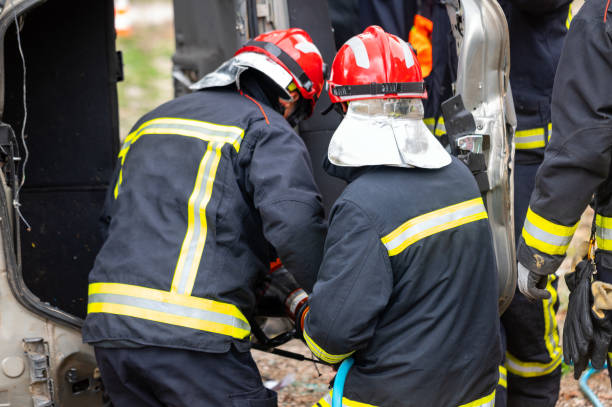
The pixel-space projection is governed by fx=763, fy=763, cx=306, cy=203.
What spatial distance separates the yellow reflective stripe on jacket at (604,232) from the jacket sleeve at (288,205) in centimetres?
92

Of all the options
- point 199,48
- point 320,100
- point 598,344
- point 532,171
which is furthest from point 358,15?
point 598,344

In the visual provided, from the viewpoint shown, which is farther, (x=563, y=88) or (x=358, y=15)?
(x=358, y=15)

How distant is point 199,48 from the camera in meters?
4.67

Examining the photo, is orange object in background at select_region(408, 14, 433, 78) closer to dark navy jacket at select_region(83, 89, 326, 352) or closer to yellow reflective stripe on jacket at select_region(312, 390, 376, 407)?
dark navy jacket at select_region(83, 89, 326, 352)

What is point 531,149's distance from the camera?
3359mm

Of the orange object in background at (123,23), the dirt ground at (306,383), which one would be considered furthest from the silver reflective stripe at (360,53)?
the orange object in background at (123,23)

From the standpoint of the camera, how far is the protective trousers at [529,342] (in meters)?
3.26

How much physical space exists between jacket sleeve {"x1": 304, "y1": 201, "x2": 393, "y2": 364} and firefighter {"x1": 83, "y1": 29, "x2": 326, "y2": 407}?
1.18 feet

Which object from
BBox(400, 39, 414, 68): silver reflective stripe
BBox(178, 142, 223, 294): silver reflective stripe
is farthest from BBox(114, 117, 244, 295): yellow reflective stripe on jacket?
BBox(400, 39, 414, 68): silver reflective stripe

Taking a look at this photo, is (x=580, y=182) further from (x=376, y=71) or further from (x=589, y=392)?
(x=589, y=392)

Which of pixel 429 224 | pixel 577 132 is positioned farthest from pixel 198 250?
pixel 577 132

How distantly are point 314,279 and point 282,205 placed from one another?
286mm

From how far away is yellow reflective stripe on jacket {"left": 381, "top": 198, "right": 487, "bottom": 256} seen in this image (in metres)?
2.22

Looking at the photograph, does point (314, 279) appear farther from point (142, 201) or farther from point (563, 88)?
point (563, 88)
